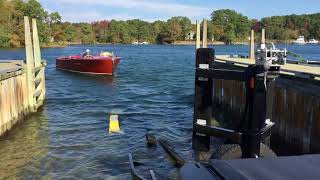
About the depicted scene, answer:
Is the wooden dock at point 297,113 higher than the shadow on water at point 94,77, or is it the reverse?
the wooden dock at point 297,113

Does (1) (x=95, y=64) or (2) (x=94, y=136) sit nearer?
(2) (x=94, y=136)

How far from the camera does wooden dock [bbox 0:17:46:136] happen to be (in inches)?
619

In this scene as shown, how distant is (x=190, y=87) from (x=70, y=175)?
2462cm

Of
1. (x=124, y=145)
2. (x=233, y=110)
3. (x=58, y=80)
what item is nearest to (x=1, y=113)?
(x=124, y=145)

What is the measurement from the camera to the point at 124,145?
48.7 feet

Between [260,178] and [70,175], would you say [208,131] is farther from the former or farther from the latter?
[70,175]

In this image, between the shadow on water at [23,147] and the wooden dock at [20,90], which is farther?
the wooden dock at [20,90]

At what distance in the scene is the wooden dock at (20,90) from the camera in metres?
15.7

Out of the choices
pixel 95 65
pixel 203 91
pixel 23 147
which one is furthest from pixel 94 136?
pixel 95 65

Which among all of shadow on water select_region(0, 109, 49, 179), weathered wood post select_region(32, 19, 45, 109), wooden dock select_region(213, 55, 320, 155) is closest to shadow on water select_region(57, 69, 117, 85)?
weathered wood post select_region(32, 19, 45, 109)

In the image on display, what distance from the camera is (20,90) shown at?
1844 cm

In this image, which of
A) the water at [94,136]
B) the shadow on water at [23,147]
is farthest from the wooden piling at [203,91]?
the shadow on water at [23,147]

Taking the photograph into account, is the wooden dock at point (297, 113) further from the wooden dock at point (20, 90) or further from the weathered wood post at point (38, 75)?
the weathered wood post at point (38, 75)

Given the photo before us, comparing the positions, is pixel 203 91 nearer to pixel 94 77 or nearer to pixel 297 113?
pixel 297 113
